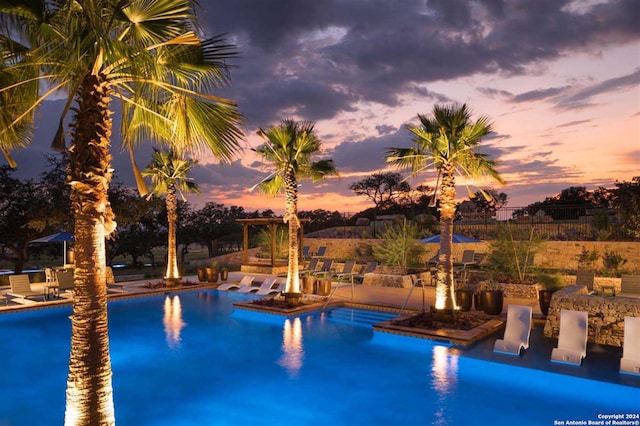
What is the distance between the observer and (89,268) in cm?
457

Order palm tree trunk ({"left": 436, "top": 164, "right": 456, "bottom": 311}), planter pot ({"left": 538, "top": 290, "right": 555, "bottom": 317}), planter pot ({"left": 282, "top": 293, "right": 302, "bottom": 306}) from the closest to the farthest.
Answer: palm tree trunk ({"left": 436, "top": 164, "right": 456, "bottom": 311})
planter pot ({"left": 538, "top": 290, "right": 555, "bottom": 317})
planter pot ({"left": 282, "top": 293, "right": 302, "bottom": 306})

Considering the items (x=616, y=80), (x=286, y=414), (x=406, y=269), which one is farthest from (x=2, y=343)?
(x=616, y=80)

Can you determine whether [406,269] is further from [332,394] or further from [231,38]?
[231,38]

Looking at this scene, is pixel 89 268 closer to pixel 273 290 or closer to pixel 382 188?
pixel 273 290

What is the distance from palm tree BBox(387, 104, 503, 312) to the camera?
35.1 feet

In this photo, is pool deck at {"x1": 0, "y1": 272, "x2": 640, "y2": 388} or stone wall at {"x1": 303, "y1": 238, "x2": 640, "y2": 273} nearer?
pool deck at {"x1": 0, "y1": 272, "x2": 640, "y2": 388}

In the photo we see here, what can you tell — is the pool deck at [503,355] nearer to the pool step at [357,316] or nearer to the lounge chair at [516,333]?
the lounge chair at [516,333]

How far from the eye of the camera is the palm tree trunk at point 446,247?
Result: 1084cm

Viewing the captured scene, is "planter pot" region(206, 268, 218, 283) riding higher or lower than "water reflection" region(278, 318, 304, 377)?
higher

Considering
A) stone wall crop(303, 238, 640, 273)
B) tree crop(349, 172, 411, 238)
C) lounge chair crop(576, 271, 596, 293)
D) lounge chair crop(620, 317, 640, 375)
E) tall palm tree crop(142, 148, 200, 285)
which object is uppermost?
tree crop(349, 172, 411, 238)

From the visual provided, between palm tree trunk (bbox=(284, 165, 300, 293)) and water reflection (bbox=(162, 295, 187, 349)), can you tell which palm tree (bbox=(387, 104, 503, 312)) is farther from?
water reflection (bbox=(162, 295, 187, 349))

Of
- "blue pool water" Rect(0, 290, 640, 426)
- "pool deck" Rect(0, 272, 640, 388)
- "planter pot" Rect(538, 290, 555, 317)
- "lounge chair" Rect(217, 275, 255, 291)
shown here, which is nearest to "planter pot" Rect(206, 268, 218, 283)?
"lounge chair" Rect(217, 275, 255, 291)

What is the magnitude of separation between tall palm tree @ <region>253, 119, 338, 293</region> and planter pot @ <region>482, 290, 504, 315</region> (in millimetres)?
5507

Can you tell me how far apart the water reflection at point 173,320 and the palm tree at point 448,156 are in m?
6.61
